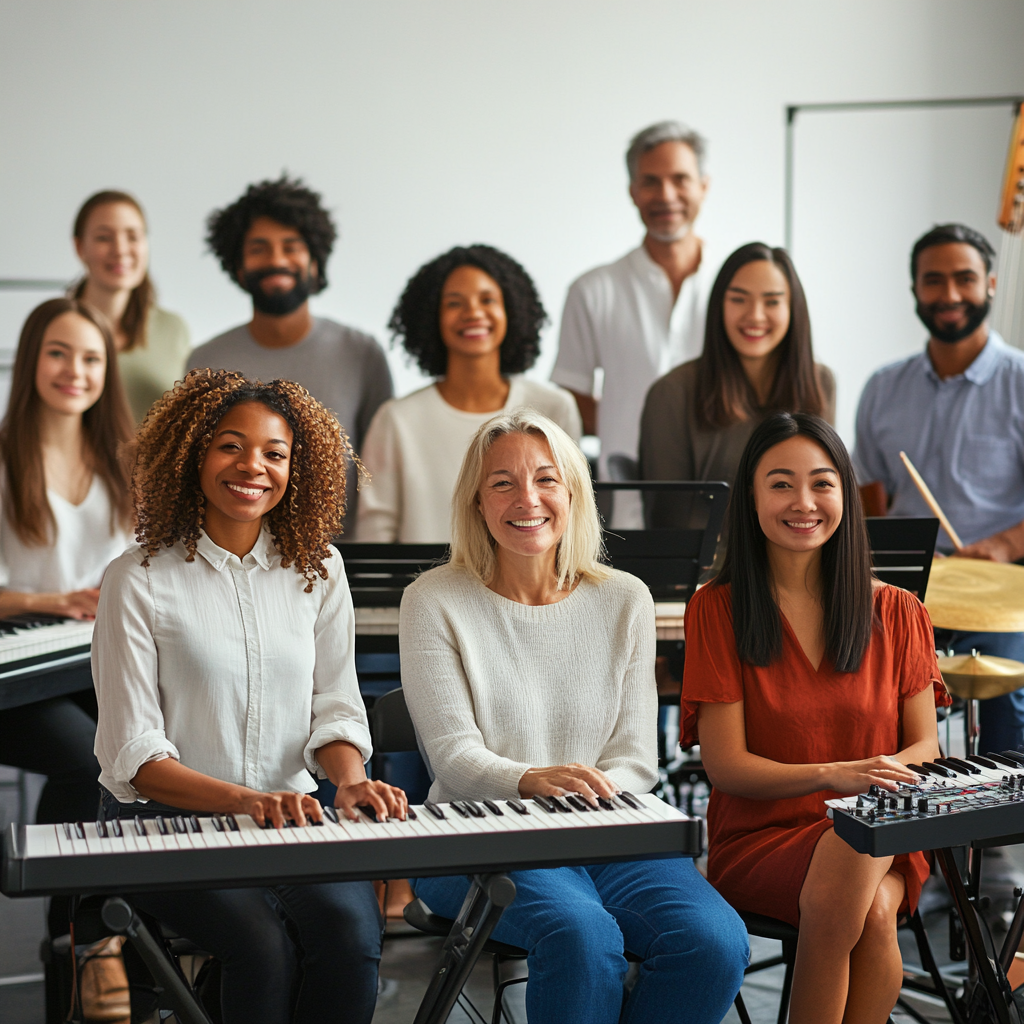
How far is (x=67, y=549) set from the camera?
121 inches

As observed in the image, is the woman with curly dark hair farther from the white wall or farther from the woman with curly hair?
the white wall

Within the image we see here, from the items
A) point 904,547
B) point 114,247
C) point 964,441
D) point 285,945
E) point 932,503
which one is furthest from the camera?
point 114,247

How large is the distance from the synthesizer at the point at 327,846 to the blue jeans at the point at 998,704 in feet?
5.94

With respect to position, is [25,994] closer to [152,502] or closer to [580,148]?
[152,502]

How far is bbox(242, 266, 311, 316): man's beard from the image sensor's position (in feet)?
12.5

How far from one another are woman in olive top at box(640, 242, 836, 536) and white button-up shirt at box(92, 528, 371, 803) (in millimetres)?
1507

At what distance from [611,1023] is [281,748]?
2.15 feet

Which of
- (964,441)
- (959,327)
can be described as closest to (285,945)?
(964,441)

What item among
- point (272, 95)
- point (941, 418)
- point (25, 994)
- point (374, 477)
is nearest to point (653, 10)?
point (272, 95)

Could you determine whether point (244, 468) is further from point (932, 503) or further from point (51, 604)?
point (932, 503)

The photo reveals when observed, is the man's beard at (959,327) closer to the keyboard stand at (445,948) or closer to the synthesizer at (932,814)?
the synthesizer at (932,814)

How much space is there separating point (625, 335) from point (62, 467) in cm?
202

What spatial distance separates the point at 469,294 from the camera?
11.3 feet

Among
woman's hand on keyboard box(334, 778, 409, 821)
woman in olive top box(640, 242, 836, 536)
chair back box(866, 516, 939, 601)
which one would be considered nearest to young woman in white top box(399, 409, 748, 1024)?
woman's hand on keyboard box(334, 778, 409, 821)
